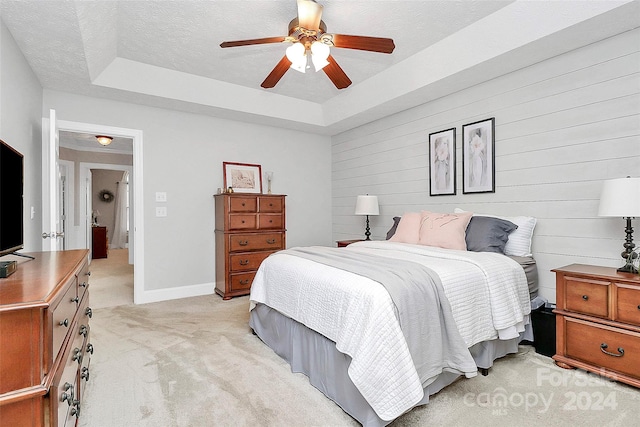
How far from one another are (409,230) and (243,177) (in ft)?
8.21

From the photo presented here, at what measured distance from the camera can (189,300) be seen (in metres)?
4.11

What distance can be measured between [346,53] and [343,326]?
2816 mm

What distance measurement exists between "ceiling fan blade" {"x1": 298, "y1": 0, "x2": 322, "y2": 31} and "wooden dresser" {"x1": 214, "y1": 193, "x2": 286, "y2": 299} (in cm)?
240

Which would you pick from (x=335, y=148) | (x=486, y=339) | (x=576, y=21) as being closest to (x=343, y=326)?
(x=486, y=339)

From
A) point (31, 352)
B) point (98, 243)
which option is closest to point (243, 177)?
point (31, 352)

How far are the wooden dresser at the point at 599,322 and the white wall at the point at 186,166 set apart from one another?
3.62 meters

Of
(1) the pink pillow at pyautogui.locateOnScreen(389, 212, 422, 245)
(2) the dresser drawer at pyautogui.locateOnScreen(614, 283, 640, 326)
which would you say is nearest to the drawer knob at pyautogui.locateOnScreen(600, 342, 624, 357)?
(2) the dresser drawer at pyautogui.locateOnScreen(614, 283, 640, 326)

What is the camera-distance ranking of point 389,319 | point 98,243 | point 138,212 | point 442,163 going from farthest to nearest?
point 98,243 → point 138,212 → point 442,163 → point 389,319

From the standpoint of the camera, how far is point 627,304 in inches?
80.5

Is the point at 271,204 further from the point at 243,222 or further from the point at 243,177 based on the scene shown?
the point at 243,177

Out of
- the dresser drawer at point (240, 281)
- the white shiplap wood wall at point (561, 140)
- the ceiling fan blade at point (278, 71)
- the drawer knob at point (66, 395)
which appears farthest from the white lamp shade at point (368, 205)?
the drawer knob at point (66, 395)

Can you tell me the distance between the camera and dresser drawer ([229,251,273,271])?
414 centimetres

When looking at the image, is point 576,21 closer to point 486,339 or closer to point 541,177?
point 541,177

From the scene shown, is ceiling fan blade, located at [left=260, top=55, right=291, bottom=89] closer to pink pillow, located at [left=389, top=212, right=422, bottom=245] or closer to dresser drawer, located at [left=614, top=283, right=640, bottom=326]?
pink pillow, located at [left=389, top=212, right=422, bottom=245]
